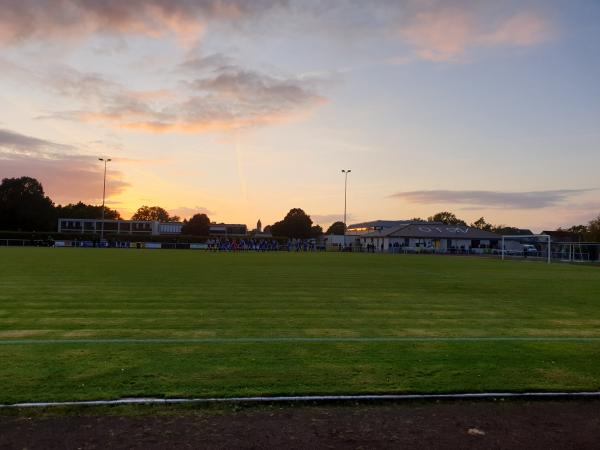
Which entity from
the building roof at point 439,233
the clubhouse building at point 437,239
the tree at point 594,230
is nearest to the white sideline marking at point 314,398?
the tree at point 594,230

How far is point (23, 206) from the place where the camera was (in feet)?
338

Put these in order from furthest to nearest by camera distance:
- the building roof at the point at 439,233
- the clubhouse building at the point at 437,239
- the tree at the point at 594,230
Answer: the building roof at the point at 439,233 < the clubhouse building at the point at 437,239 < the tree at the point at 594,230

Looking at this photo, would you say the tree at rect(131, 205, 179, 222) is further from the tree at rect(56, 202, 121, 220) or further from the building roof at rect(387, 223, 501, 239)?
the building roof at rect(387, 223, 501, 239)

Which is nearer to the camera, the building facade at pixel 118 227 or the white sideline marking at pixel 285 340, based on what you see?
the white sideline marking at pixel 285 340

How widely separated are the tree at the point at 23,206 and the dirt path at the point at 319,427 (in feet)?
361

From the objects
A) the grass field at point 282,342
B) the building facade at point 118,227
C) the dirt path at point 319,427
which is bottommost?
the dirt path at point 319,427

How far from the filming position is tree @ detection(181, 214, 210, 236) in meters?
130

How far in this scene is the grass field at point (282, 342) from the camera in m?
6.51

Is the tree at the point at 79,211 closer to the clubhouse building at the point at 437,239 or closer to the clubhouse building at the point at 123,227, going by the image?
the clubhouse building at the point at 123,227

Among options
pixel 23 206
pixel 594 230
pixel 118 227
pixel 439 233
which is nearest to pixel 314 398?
pixel 594 230

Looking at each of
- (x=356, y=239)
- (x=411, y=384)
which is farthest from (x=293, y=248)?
(x=411, y=384)

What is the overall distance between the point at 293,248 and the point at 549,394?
2844 inches

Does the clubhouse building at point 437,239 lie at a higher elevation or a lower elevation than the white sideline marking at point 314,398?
higher

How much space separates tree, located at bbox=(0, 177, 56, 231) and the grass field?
3836 inches
